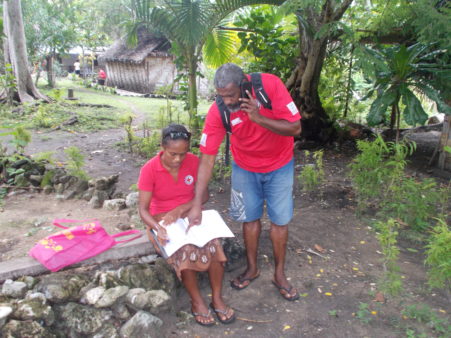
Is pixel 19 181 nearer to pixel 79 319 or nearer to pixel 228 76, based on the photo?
pixel 79 319

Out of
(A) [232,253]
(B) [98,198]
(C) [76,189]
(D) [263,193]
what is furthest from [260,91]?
(C) [76,189]

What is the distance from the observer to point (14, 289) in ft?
7.72

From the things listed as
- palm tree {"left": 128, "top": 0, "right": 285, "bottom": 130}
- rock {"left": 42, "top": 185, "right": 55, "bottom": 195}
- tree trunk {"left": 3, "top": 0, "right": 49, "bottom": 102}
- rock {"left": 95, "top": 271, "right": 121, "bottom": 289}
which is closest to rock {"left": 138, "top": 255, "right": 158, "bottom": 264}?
rock {"left": 95, "top": 271, "right": 121, "bottom": 289}

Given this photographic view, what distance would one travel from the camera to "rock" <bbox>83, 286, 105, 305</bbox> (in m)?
2.43

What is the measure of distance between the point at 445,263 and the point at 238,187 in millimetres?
1440

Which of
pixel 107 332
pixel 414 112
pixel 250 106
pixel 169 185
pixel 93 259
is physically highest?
pixel 250 106

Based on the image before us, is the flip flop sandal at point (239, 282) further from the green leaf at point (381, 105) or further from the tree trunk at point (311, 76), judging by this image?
the tree trunk at point (311, 76)

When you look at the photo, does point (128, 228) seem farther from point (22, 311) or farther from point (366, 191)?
point (366, 191)

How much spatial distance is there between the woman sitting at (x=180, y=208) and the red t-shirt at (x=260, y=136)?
0.20 meters

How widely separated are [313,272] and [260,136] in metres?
1.34

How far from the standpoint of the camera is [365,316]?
2.66 meters

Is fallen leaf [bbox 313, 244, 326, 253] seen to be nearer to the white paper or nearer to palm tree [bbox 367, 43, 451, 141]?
the white paper

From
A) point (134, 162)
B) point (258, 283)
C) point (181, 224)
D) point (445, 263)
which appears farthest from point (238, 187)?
point (134, 162)

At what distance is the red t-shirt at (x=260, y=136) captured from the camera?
8.32 feet
